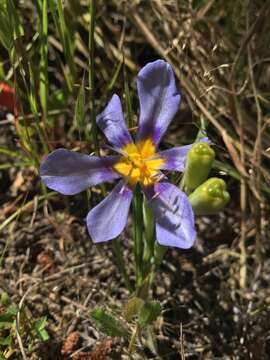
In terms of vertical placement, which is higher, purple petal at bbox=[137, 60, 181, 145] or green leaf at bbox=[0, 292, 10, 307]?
purple petal at bbox=[137, 60, 181, 145]

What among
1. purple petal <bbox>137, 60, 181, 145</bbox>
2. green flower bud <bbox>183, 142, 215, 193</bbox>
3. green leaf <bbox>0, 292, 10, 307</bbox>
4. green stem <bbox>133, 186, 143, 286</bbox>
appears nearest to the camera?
green flower bud <bbox>183, 142, 215, 193</bbox>

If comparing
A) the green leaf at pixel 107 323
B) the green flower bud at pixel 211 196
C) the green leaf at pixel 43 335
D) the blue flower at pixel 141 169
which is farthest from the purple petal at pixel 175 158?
the green leaf at pixel 43 335

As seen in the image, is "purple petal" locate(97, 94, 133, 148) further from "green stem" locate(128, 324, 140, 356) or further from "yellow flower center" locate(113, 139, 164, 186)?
"green stem" locate(128, 324, 140, 356)

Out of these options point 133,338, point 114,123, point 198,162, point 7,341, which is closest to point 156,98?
point 114,123

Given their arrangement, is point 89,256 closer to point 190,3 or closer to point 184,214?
point 184,214

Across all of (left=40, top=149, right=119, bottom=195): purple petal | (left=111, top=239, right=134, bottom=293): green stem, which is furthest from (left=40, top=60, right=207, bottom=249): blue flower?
(left=111, top=239, right=134, bottom=293): green stem

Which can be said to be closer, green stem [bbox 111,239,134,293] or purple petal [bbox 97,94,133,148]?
purple petal [bbox 97,94,133,148]

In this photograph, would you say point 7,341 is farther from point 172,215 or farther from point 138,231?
point 172,215

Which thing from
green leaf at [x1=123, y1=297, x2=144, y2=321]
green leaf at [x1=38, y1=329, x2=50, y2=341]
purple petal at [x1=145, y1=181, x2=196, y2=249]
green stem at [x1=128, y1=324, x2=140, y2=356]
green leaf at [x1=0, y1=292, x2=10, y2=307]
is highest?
purple petal at [x1=145, y1=181, x2=196, y2=249]

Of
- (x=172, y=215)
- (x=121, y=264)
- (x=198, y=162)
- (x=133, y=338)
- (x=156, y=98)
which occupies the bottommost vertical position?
(x=133, y=338)
